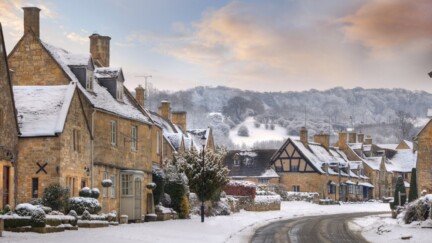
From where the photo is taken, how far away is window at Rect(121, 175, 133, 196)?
1762 inches

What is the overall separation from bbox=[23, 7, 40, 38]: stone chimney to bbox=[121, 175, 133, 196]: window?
10313mm

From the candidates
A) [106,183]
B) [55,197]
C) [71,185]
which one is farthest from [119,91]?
[55,197]

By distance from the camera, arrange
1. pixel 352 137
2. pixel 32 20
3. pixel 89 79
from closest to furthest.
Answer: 1. pixel 32 20
2. pixel 89 79
3. pixel 352 137

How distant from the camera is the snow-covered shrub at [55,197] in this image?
34.4 m

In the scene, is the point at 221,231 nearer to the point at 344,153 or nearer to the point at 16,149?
the point at 16,149

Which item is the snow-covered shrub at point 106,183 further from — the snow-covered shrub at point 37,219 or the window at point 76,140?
the snow-covered shrub at point 37,219

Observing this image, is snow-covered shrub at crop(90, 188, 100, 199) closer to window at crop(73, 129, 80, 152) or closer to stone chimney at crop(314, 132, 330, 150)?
window at crop(73, 129, 80, 152)

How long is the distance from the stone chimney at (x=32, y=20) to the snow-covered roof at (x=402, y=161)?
309 ft

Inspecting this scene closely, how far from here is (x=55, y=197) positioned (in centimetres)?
3450

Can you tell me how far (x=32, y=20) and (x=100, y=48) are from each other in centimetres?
902

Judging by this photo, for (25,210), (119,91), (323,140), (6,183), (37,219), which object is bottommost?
(37,219)

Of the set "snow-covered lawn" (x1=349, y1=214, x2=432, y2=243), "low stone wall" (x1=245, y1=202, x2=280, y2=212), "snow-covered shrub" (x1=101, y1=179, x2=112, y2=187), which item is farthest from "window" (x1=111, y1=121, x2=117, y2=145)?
"low stone wall" (x1=245, y1=202, x2=280, y2=212)

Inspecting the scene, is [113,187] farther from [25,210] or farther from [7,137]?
[25,210]

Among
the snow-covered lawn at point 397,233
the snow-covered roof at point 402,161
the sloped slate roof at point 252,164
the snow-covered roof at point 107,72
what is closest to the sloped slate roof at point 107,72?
the snow-covered roof at point 107,72
